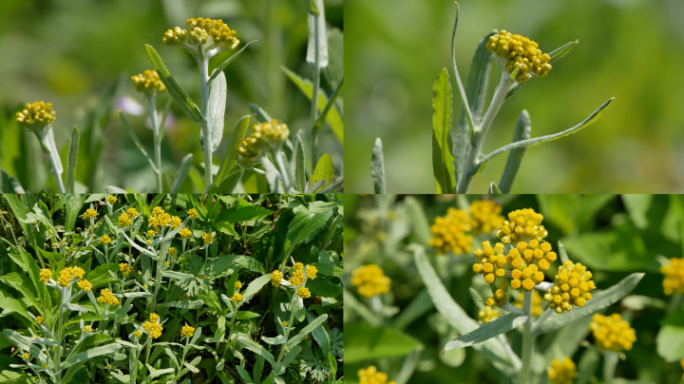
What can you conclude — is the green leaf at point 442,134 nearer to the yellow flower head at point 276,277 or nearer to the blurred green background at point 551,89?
the yellow flower head at point 276,277

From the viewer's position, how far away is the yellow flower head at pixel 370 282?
93 centimetres

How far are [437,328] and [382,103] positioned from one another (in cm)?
99

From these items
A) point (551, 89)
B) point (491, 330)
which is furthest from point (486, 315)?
point (551, 89)

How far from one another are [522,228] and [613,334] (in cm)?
38

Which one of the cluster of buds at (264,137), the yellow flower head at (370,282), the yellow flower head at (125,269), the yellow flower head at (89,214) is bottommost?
the yellow flower head at (370,282)

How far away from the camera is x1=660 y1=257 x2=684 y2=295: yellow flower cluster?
0.91 metres

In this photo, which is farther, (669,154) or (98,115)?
(669,154)

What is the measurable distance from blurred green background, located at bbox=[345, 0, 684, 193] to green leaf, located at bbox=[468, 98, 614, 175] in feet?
2.75

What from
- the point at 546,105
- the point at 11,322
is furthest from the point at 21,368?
the point at 546,105

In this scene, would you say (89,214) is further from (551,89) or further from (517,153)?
(551,89)

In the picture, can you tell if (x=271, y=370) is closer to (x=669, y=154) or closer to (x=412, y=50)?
(x=412, y=50)

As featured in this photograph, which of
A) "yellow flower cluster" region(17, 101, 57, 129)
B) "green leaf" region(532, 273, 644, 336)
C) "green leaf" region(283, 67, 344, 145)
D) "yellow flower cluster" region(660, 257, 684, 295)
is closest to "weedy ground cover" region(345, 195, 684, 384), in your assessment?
"yellow flower cluster" region(660, 257, 684, 295)

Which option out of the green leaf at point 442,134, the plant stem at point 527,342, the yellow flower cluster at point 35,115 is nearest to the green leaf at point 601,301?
the plant stem at point 527,342

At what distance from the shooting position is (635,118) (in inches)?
72.8
